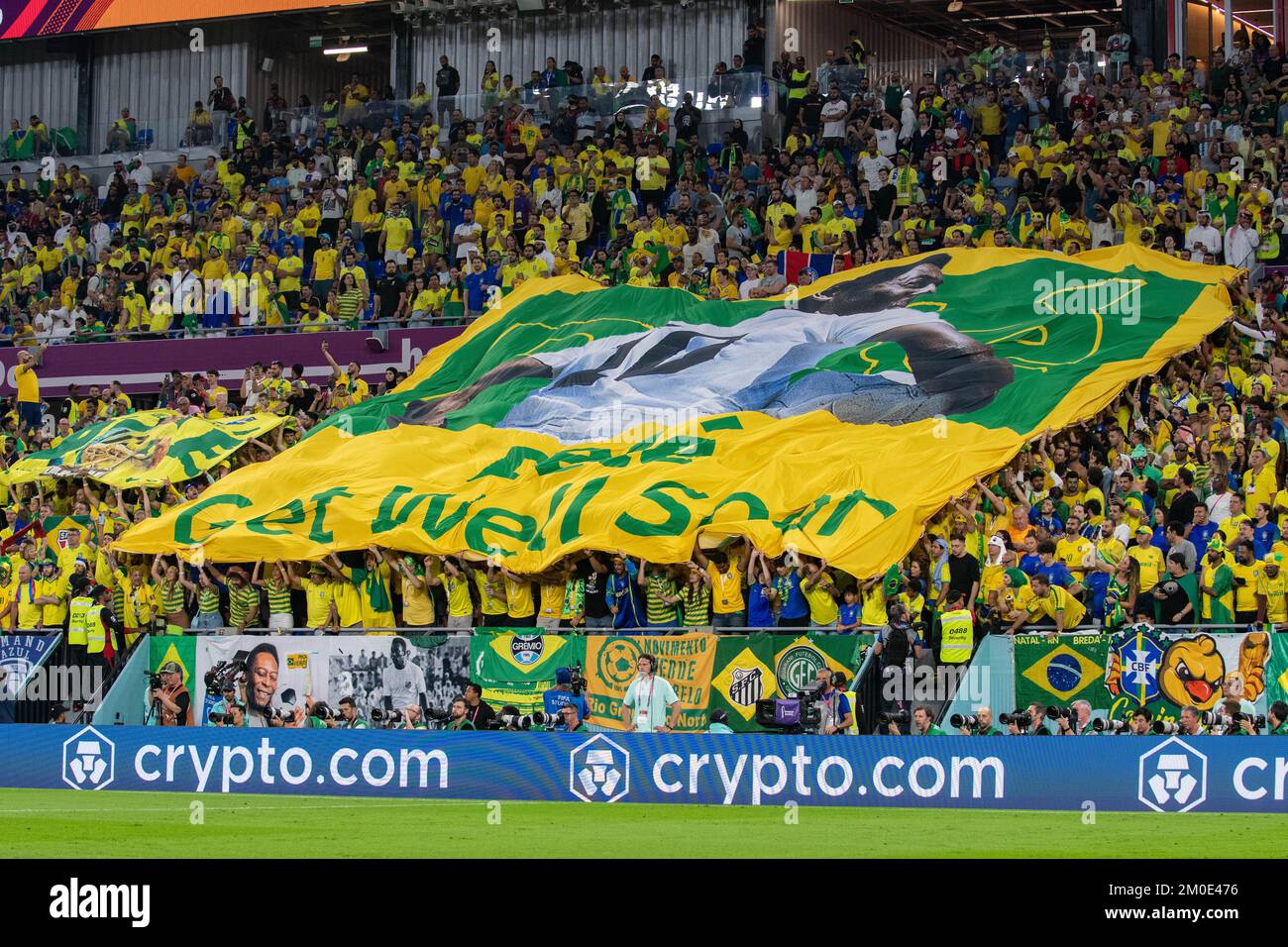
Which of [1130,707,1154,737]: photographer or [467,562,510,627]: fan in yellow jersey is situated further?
[467,562,510,627]: fan in yellow jersey

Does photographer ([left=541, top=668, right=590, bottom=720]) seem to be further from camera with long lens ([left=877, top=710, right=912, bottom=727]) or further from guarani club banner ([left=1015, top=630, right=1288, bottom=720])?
guarani club banner ([left=1015, top=630, right=1288, bottom=720])

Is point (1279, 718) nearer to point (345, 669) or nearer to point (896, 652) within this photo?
point (896, 652)

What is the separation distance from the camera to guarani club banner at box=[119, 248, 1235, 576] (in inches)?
842

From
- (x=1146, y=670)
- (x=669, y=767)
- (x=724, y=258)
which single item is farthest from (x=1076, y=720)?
(x=724, y=258)

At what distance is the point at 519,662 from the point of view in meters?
20.3

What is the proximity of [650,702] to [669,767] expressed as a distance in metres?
2.50

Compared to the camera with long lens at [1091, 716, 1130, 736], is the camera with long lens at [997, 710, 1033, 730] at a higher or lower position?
higher

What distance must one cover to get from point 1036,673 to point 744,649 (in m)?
3.00

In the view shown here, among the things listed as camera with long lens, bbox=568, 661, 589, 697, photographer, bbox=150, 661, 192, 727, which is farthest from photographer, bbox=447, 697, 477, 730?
photographer, bbox=150, 661, 192, 727

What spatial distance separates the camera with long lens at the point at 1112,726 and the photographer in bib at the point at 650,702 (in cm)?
411

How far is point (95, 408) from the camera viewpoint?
3062 centimetres

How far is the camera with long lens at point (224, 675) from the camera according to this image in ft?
70.3

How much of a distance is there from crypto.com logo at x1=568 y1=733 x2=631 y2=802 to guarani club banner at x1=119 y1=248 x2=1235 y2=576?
4.33 m
